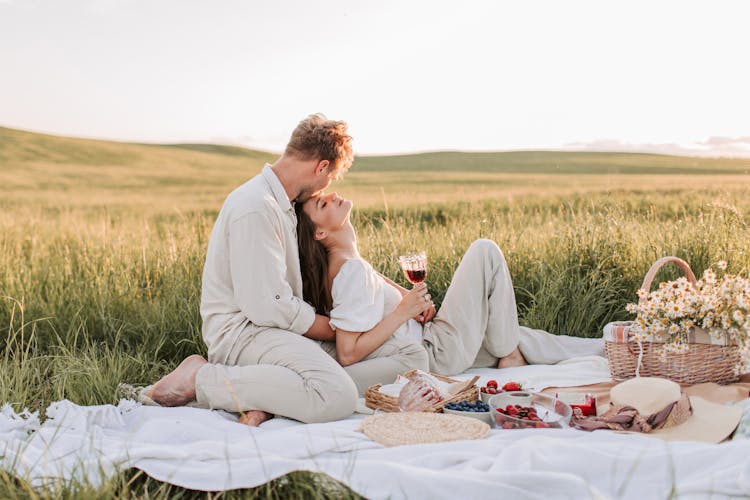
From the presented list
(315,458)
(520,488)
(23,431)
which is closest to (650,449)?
(520,488)

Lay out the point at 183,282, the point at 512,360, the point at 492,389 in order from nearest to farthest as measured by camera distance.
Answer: the point at 492,389 → the point at 512,360 → the point at 183,282

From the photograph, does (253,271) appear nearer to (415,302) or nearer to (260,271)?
(260,271)

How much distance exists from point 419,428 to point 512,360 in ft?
5.90

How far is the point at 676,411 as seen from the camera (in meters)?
3.54

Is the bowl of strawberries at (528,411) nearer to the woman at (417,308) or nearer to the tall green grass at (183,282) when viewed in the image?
the woman at (417,308)

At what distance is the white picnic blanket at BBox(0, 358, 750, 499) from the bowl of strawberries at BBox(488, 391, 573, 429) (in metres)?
0.15

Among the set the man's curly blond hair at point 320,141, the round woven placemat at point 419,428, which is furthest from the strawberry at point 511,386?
the man's curly blond hair at point 320,141

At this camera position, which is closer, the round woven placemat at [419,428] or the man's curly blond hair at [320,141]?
the round woven placemat at [419,428]

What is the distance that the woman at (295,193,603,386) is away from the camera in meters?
4.16

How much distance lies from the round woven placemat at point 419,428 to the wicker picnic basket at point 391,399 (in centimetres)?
25

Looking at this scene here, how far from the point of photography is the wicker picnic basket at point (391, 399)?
12.4 feet

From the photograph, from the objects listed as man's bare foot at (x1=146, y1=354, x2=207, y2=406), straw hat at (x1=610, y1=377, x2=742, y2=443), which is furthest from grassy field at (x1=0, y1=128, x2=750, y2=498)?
straw hat at (x1=610, y1=377, x2=742, y2=443)

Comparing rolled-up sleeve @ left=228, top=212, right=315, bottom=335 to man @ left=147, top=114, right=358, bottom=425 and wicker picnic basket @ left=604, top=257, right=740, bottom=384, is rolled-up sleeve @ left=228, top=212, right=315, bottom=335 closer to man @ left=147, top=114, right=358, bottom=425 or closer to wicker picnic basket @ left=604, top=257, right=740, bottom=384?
man @ left=147, top=114, right=358, bottom=425

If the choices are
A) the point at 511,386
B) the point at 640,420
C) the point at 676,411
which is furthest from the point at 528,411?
the point at 676,411
